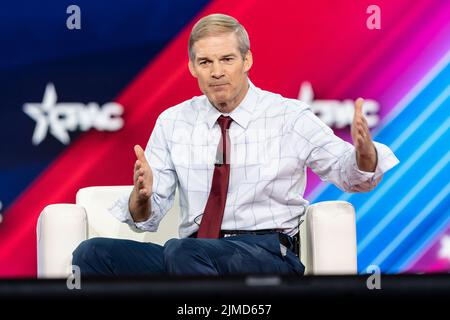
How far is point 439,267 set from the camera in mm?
3531

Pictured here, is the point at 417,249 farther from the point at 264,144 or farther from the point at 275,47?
the point at 264,144

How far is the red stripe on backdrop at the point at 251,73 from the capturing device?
3412mm

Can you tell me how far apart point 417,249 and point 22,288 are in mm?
2999

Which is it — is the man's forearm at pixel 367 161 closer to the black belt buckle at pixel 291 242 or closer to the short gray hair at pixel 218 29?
the black belt buckle at pixel 291 242

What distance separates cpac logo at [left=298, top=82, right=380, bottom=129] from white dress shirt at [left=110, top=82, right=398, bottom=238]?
833 millimetres

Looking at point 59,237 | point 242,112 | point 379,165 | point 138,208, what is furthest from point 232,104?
point 59,237

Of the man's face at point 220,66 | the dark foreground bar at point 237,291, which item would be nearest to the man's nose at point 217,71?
the man's face at point 220,66

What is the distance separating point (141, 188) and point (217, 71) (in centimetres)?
51

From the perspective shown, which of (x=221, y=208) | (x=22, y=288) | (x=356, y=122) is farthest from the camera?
(x=221, y=208)

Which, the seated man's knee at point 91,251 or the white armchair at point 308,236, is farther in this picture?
the white armchair at point 308,236

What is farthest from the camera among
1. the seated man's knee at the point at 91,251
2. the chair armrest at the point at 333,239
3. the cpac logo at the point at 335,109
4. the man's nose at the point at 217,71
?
the cpac logo at the point at 335,109

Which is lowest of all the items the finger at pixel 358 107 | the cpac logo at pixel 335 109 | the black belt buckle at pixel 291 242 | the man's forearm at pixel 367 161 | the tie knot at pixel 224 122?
the black belt buckle at pixel 291 242

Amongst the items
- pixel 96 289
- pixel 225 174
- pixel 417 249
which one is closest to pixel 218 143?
pixel 225 174

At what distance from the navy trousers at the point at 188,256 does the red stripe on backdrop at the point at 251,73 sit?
3.86 feet
